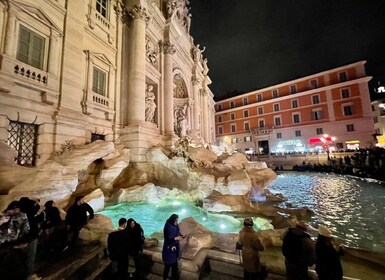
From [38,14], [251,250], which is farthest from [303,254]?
[38,14]

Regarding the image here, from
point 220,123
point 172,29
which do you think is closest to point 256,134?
point 220,123

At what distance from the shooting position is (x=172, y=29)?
16125 millimetres

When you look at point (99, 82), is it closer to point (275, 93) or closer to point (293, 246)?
point (293, 246)

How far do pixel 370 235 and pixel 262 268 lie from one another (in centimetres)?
463

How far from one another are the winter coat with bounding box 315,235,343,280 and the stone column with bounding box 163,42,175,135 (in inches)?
471

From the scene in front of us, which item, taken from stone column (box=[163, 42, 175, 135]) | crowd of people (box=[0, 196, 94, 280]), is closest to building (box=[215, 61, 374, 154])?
stone column (box=[163, 42, 175, 135])

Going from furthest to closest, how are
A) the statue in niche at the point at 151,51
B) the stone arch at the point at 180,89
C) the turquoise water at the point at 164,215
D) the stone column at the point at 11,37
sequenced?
the stone arch at the point at 180,89 → the statue in niche at the point at 151,51 → the stone column at the point at 11,37 → the turquoise water at the point at 164,215

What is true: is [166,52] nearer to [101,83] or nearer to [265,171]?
[101,83]

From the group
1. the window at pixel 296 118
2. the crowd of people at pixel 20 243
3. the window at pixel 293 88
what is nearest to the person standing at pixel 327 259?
the crowd of people at pixel 20 243

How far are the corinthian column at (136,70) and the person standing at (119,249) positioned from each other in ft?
28.6

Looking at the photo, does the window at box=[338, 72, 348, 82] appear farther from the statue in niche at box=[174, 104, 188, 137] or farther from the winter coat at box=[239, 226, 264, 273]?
the winter coat at box=[239, 226, 264, 273]

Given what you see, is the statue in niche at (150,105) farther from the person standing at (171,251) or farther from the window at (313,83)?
the window at (313,83)

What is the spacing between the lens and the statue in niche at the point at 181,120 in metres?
17.6

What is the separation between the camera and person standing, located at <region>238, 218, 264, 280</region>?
9.80 feet
